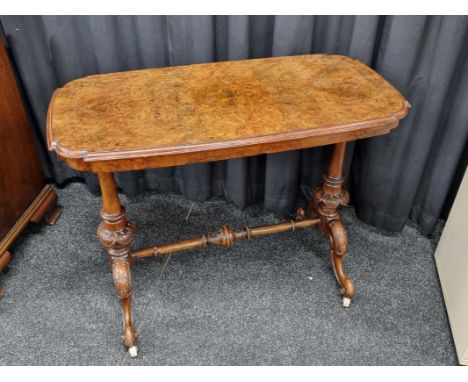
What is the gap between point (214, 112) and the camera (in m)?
1.28

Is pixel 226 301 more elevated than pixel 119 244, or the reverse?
pixel 119 244

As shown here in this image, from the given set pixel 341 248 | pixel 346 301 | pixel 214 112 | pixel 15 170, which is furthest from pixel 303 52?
pixel 15 170

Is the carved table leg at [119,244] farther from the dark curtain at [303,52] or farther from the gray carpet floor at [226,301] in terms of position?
the dark curtain at [303,52]

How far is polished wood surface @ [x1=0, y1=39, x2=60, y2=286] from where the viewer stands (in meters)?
1.69

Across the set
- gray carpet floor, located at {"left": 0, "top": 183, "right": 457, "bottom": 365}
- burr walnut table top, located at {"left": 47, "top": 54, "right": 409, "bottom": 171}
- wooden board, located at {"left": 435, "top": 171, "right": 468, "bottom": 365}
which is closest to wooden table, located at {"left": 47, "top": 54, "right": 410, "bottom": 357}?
burr walnut table top, located at {"left": 47, "top": 54, "right": 409, "bottom": 171}

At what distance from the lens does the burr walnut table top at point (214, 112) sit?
3.79 feet

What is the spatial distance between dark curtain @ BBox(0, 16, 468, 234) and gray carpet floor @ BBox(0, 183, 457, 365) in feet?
0.51

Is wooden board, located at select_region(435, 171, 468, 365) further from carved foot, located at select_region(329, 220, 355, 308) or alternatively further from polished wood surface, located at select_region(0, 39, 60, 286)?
polished wood surface, located at select_region(0, 39, 60, 286)

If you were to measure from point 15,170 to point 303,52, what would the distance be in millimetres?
1197

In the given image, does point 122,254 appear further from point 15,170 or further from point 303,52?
point 303,52

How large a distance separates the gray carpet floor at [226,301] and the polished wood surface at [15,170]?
15 cm

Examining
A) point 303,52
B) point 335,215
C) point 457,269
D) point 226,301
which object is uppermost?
point 303,52

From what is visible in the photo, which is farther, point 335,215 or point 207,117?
point 335,215
